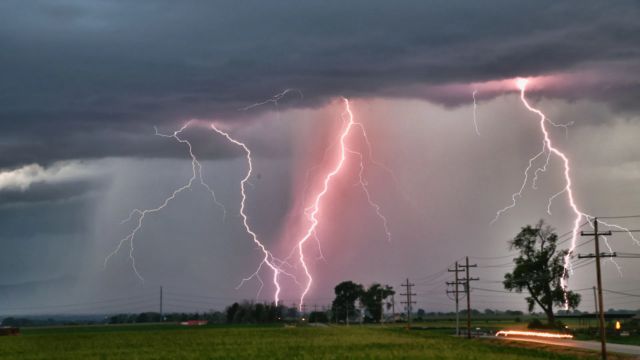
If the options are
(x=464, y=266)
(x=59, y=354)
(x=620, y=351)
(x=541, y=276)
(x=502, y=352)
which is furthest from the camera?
(x=541, y=276)

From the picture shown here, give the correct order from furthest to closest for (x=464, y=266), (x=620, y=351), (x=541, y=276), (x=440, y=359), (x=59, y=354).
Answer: (x=541, y=276), (x=464, y=266), (x=59, y=354), (x=620, y=351), (x=440, y=359)

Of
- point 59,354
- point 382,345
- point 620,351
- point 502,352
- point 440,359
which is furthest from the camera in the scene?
point 382,345

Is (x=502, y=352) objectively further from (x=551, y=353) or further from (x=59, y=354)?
(x=59, y=354)

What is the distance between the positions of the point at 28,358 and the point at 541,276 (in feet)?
240

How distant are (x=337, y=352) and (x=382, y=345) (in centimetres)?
1056

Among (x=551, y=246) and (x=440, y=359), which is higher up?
(x=551, y=246)

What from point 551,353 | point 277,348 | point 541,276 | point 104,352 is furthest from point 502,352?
point 541,276

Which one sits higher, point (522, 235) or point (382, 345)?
point (522, 235)

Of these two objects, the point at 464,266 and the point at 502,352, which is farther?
the point at 464,266

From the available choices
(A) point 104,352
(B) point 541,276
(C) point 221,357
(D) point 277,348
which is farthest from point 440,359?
(B) point 541,276

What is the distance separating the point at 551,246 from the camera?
381ft

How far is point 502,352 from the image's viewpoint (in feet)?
195

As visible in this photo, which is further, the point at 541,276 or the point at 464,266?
the point at 541,276

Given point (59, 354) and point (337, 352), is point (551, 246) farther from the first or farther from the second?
point (59, 354)
